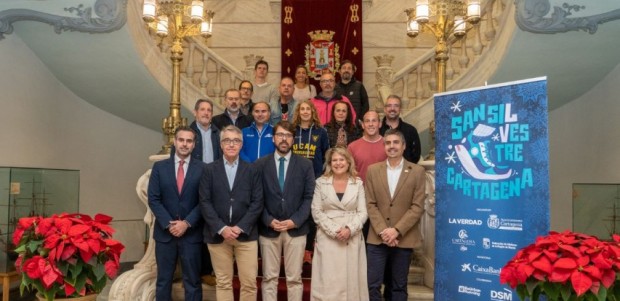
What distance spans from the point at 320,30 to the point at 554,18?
13.2 feet

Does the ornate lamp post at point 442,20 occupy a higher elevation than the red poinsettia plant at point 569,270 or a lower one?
higher

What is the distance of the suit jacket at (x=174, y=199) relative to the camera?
14.2 ft

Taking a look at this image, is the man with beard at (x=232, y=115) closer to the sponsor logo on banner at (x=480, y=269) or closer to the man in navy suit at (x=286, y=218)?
the man in navy suit at (x=286, y=218)

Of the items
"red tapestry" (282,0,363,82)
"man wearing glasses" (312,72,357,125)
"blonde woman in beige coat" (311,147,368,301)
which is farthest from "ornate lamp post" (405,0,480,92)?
"red tapestry" (282,0,363,82)

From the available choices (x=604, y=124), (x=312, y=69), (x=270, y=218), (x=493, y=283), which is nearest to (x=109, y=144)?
(x=312, y=69)

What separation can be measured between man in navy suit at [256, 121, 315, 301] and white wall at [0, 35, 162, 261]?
380 centimetres

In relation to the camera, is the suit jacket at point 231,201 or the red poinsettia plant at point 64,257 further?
the suit jacket at point 231,201

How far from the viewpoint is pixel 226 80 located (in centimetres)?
822

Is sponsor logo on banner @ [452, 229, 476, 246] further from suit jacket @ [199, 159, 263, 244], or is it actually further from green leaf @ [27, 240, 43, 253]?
green leaf @ [27, 240, 43, 253]

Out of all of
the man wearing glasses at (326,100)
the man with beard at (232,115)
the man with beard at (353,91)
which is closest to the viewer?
the man with beard at (232,115)

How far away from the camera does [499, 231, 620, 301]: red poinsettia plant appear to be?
245cm

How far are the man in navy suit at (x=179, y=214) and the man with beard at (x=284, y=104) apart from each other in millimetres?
1630

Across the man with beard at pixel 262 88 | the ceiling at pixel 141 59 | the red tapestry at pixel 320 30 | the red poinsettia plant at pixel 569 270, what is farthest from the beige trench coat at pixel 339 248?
the red tapestry at pixel 320 30

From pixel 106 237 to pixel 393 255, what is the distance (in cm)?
221
